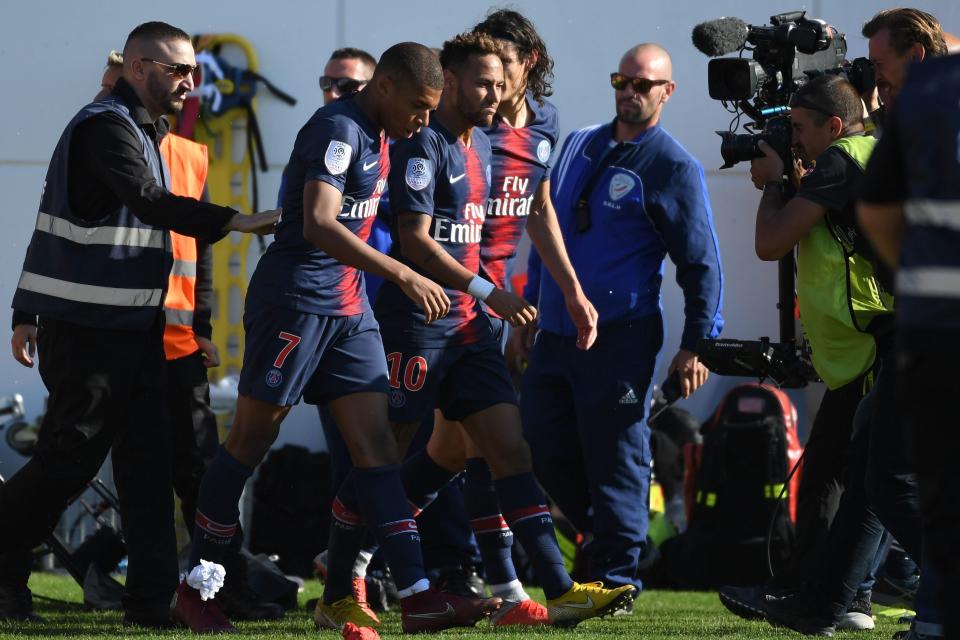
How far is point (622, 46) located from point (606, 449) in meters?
2.69

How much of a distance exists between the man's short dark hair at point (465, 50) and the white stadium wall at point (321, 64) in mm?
2504

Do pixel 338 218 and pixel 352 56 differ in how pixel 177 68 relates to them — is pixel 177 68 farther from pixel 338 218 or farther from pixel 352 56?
pixel 352 56

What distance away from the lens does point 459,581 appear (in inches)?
213

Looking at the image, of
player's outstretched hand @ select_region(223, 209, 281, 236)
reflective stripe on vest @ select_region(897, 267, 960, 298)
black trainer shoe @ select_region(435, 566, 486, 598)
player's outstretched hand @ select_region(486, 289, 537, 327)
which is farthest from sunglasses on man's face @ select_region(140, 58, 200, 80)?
reflective stripe on vest @ select_region(897, 267, 960, 298)

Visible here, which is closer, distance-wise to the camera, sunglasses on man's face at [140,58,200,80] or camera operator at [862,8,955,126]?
camera operator at [862,8,955,126]

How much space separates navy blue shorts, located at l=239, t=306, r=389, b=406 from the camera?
4.18 meters

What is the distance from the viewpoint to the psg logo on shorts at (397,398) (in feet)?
15.1

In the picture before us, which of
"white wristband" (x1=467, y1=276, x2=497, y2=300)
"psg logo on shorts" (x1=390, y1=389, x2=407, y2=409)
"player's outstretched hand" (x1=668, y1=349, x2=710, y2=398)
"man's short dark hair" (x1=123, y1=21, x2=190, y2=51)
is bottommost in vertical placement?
"psg logo on shorts" (x1=390, y1=389, x2=407, y2=409)

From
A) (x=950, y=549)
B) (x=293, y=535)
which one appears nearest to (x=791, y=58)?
(x=950, y=549)

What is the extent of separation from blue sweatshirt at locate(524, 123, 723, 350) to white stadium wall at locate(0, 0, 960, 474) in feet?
5.78

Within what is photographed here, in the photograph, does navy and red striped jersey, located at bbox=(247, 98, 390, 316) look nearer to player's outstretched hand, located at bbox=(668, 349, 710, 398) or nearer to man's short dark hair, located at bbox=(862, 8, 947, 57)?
player's outstretched hand, located at bbox=(668, 349, 710, 398)

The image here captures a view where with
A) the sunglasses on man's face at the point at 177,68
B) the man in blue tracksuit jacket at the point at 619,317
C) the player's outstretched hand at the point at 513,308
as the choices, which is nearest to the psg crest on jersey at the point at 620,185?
the man in blue tracksuit jacket at the point at 619,317

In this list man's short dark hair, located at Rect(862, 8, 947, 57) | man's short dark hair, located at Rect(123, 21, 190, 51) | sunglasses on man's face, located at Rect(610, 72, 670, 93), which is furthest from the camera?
sunglasses on man's face, located at Rect(610, 72, 670, 93)

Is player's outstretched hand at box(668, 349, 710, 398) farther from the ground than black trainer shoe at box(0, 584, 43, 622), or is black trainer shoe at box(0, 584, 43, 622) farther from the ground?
player's outstretched hand at box(668, 349, 710, 398)
